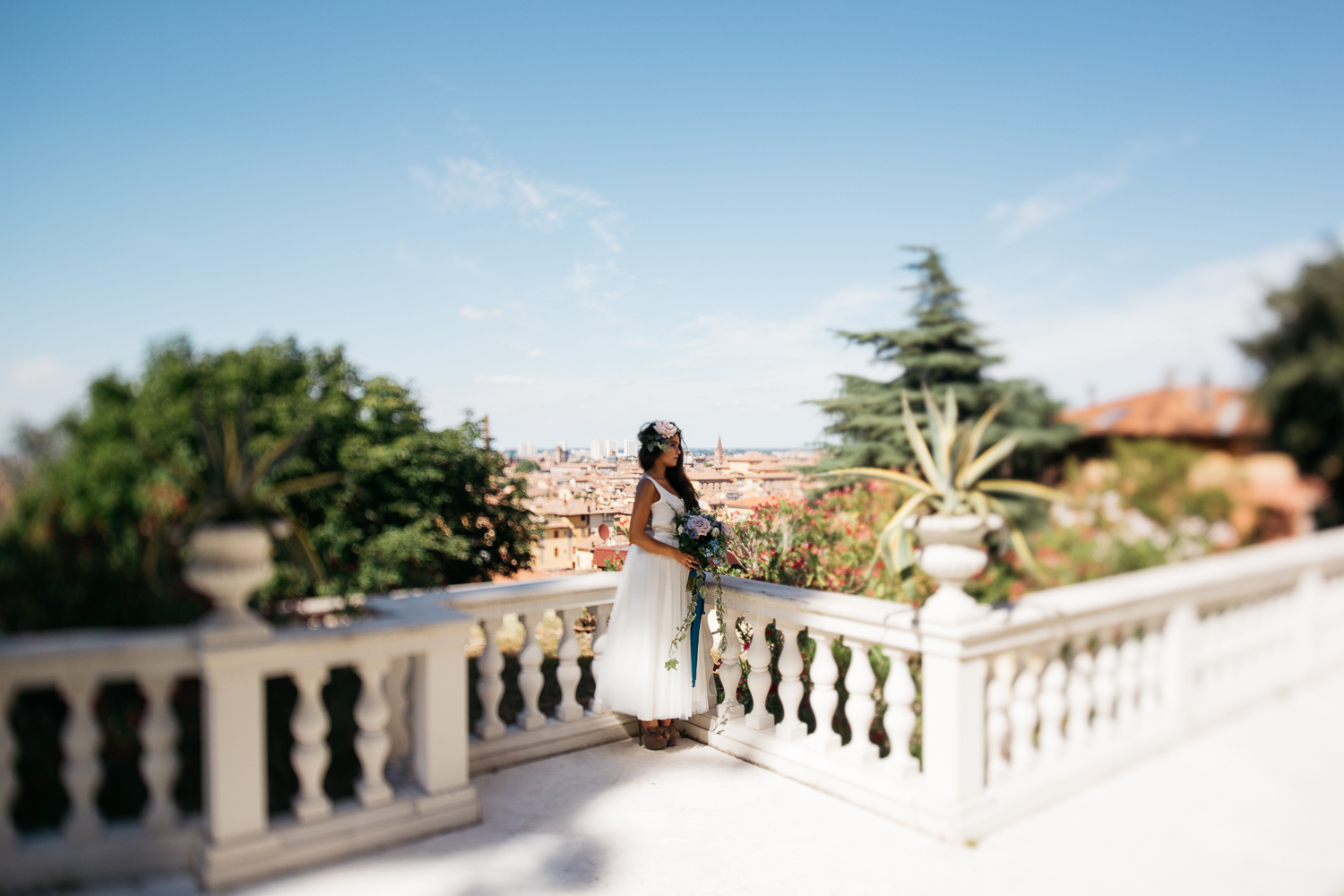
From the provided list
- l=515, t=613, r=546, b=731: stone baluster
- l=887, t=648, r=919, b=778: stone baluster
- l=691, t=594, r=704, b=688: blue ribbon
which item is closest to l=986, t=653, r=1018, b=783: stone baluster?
l=887, t=648, r=919, b=778: stone baluster

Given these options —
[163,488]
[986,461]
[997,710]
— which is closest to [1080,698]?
[997,710]

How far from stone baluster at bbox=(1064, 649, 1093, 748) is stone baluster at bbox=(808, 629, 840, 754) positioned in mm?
1027

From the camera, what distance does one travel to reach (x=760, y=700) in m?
3.90

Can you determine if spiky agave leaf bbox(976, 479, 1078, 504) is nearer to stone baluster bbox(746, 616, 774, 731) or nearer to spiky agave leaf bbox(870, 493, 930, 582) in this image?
spiky agave leaf bbox(870, 493, 930, 582)

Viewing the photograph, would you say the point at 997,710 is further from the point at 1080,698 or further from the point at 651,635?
the point at 651,635

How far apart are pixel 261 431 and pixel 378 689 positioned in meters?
1.14

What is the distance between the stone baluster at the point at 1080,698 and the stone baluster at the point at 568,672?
244cm

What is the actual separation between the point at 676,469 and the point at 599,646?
1.15 meters

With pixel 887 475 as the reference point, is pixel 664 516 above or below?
below

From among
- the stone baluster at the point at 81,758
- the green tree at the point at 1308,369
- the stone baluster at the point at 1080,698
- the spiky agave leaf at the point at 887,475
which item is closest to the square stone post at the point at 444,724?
the stone baluster at the point at 81,758

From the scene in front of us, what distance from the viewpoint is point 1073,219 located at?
2.77 metres

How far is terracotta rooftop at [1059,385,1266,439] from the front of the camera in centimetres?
220

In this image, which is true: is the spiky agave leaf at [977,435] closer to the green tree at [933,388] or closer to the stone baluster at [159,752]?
the green tree at [933,388]

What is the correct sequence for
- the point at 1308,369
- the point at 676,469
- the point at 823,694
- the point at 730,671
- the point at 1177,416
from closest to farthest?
the point at 1308,369 → the point at 1177,416 → the point at 823,694 → the point at 730,671 → the point at 676,469
